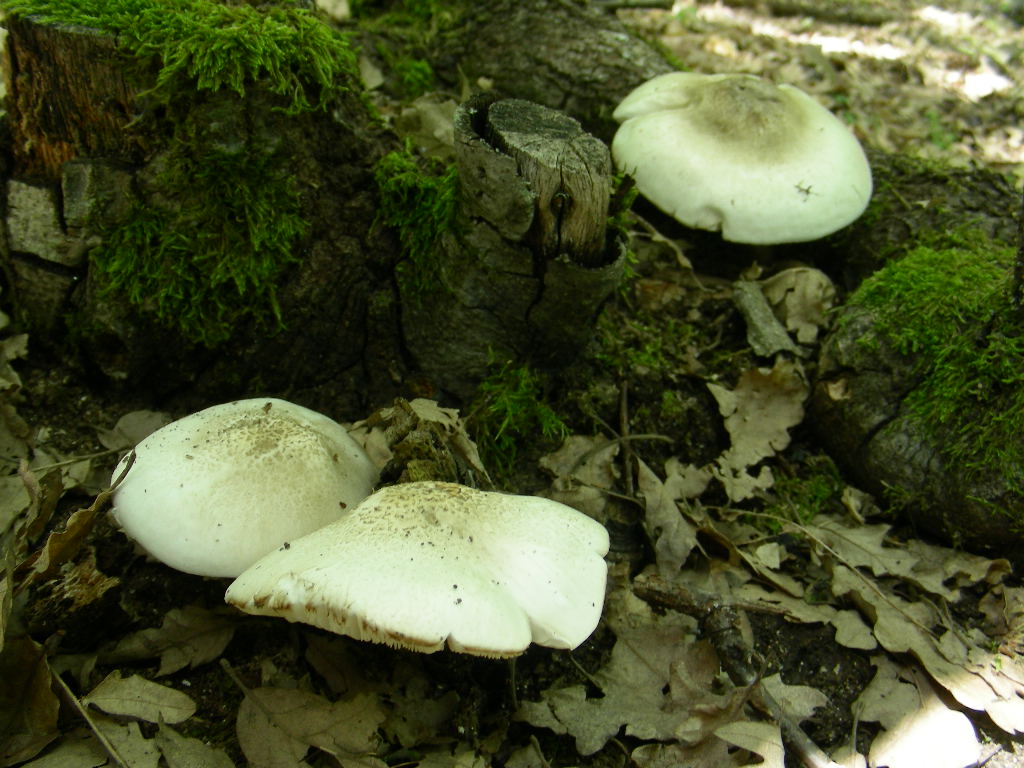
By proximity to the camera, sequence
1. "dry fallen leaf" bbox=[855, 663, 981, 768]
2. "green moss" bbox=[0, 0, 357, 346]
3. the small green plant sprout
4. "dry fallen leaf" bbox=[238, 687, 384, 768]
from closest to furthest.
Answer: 1. "dry fallen leaf" bbox=[238, 687, 384, 768]
2. "dry fallen leaf" bbox=[855, 663, 981, 768]
3. "green moss" bbox=[0, 0, 357, 346]
4. the small green plant sprout

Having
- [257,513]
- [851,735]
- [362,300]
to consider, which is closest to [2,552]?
[257,513]

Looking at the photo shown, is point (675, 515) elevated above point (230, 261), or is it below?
below

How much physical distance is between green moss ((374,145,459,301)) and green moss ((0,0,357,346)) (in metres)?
0.40

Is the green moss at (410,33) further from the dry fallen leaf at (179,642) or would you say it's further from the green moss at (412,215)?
the dry fallen leaf at (179,642)

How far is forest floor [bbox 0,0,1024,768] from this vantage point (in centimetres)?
250

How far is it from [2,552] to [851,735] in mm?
3249

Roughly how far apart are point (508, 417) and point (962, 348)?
2137mm

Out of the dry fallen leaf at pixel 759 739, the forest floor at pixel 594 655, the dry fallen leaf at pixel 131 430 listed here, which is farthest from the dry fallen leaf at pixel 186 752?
the dry fallen leaf at pixel 759 739

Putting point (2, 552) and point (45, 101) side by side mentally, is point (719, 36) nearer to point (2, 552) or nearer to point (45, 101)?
point (45, 101)

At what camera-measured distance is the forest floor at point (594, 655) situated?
8.21ft

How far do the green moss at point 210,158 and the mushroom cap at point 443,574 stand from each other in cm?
144

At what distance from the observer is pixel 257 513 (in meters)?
2.47

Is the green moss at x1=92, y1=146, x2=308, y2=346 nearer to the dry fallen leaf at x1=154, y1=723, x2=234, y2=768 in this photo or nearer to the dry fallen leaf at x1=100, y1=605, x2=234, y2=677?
the dry fallen leaf at x1=100, y1=605, x2=234, y2=677

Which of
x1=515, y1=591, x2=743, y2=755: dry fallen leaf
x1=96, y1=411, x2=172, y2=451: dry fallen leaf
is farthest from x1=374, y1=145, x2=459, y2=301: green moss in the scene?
x1=515, y1=591, x2=743, y2=755: dry fallen leaf
